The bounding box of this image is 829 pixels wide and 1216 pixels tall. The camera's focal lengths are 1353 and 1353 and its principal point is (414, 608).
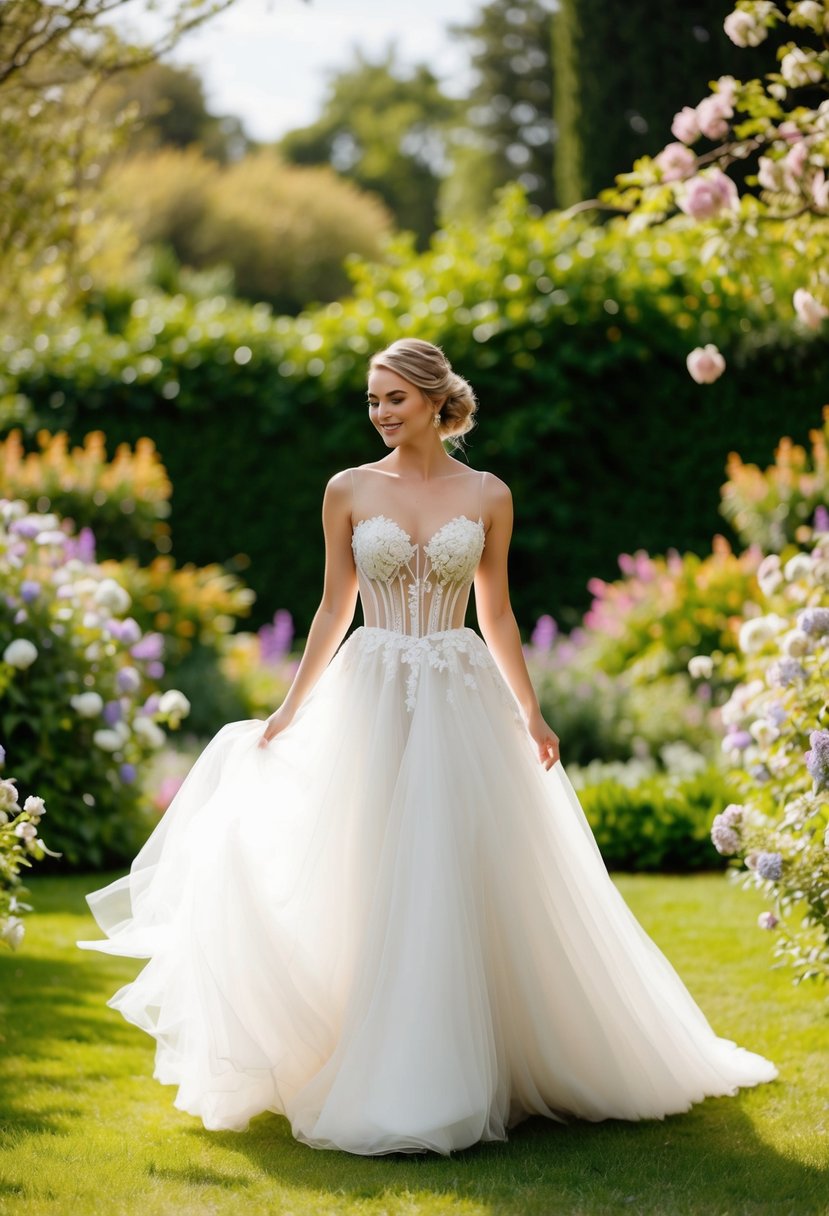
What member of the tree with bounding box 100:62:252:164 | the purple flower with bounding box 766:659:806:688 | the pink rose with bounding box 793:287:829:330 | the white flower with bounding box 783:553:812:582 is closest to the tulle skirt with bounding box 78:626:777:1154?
the purple flower with bounding box 766:659:806:688

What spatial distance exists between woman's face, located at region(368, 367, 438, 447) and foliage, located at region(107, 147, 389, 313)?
2394 centimetres

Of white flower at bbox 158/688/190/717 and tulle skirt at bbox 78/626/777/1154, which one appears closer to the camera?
tulle skirt at bbox 78/626/777/1154

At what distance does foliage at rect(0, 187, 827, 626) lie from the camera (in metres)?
10.1

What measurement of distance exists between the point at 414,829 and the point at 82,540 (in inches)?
174

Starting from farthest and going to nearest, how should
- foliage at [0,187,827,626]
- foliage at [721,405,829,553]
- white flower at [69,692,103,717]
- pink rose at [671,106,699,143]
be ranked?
foliage at [0,187,827,626]
foliage at [721,405,829,553]
white flower at [69,692,103,717]
pink rose at [671,106,699,143]

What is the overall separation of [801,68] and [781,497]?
14.5ft

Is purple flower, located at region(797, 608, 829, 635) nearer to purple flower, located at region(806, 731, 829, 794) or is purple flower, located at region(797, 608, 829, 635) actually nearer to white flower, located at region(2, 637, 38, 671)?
purple flower, located at region(806, 731, 829, 794)

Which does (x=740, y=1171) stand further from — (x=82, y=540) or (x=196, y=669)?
(x=196, y=669)

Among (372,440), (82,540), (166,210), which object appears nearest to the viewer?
(82,540)

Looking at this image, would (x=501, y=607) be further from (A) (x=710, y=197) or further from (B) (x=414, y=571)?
(A) (x=710, y=197)

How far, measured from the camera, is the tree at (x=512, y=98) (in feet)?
101

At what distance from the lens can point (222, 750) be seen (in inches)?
153

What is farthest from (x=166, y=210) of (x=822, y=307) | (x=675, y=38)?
(x=822, y=307)

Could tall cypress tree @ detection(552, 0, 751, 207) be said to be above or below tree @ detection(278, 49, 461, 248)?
below
